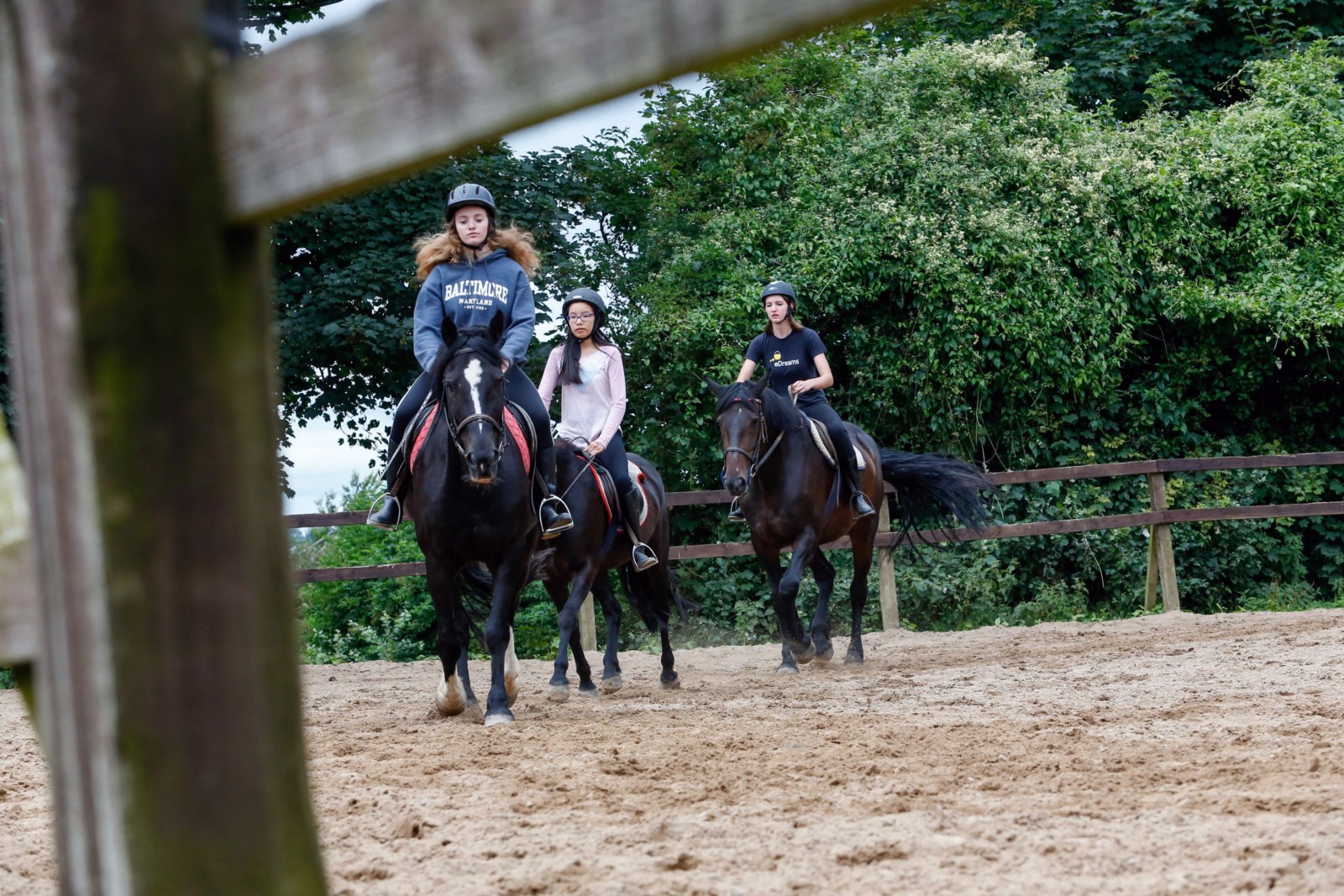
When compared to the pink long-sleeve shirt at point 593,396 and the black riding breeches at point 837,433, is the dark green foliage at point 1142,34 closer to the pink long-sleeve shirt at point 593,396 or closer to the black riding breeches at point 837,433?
the black riding breeches at point 837,433

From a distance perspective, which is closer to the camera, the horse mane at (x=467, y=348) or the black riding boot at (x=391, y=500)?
the horse mane at (x=467, y=348)

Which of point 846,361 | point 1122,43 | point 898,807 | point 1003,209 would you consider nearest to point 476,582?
point 898,807

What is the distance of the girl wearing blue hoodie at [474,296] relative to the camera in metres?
6.91

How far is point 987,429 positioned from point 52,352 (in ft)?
45.5

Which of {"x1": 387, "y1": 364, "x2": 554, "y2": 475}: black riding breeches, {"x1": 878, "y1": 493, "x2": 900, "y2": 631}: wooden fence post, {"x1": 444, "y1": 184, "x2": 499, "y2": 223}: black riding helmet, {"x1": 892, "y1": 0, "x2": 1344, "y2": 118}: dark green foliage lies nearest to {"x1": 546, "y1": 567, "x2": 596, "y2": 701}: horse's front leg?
{"x1": 387, "y1": 364, "x2": 554, "y2": 475}: black riding breeches

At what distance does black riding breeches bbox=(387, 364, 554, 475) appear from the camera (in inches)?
274

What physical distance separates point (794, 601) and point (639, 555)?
1252 mm

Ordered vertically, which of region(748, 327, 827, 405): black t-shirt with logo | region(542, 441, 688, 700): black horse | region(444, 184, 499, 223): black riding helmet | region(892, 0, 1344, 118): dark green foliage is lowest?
region(542, 441, 688, 700): black horse

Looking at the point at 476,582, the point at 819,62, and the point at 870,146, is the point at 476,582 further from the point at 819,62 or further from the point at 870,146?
the point at 819,62

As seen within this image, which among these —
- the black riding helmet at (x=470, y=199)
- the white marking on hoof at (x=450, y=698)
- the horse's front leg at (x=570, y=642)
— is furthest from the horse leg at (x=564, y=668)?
the black riding helmet at (x=470, y=199)

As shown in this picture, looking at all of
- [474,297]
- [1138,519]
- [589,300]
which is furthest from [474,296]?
[1138,519]

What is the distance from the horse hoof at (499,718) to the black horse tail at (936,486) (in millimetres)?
5529

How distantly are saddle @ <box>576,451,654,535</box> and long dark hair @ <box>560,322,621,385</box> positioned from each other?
512 mm

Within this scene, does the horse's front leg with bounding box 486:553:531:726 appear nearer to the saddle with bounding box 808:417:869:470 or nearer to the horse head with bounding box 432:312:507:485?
the horse head with bounding box 432:312:507:485
